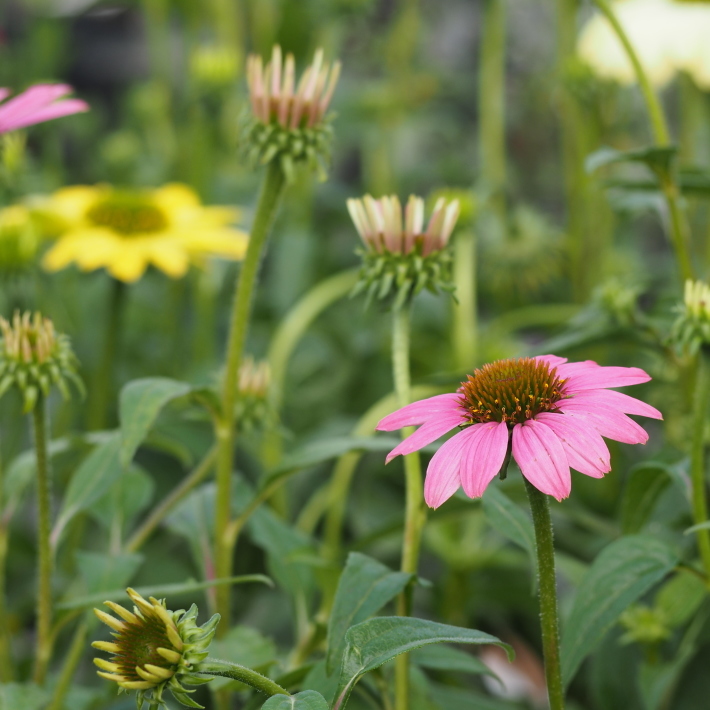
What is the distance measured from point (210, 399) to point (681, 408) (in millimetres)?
473

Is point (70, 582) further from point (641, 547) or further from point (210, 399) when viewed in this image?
point (641, 547)

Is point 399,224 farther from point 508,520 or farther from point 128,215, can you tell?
point 128,215

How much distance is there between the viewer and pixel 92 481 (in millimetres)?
595

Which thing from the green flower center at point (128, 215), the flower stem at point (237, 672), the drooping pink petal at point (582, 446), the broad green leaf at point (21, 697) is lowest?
the broad green leaf at point (21, 697)

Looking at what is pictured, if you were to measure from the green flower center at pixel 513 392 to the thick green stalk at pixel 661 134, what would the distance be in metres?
0.33

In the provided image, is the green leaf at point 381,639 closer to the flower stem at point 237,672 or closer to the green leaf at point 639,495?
the flower stem at point 237,672

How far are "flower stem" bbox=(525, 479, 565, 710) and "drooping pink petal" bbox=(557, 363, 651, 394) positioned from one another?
0.19 ft

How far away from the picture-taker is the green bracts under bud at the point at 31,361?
1.75 feet

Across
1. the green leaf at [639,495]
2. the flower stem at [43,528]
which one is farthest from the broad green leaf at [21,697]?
the green leaf at [639,495]

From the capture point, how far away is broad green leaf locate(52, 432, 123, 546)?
58cm

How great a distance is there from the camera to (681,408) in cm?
83

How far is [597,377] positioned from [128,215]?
73 cm

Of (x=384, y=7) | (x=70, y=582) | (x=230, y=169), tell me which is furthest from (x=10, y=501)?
(x=384, y=7)

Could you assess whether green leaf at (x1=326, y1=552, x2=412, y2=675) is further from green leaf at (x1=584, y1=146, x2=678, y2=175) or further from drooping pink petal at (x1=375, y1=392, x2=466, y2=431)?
green leaf at (x1=584, y1=146, x2=678, y2=175)
